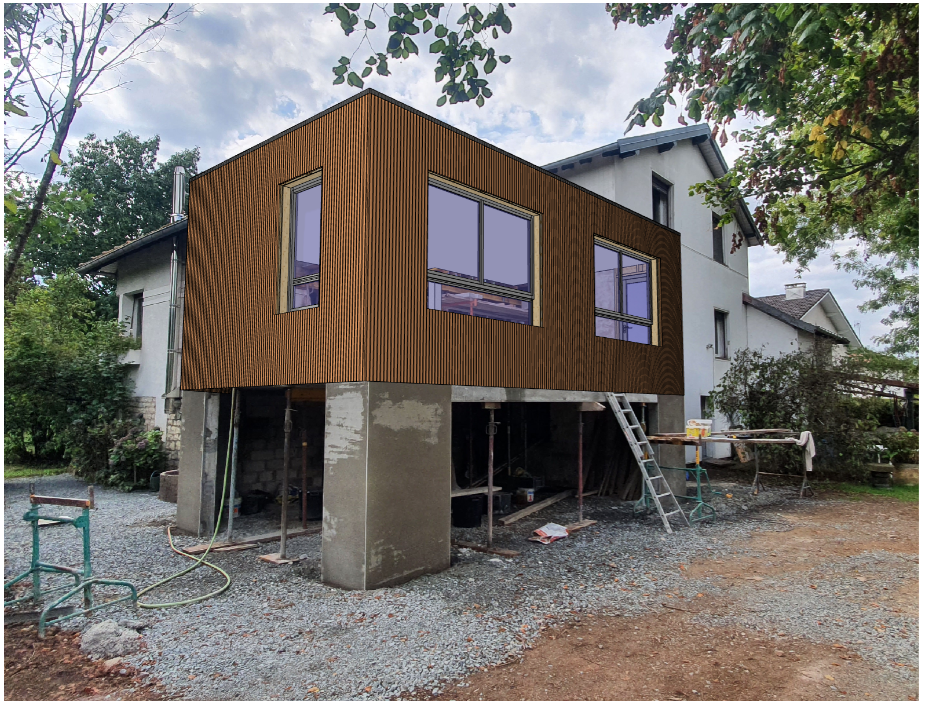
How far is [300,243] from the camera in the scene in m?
7.46

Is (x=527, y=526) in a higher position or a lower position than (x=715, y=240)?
lower

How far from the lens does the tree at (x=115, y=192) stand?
79.6 ft

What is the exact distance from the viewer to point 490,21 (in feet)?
19.3

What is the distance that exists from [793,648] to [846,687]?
2.15 ft

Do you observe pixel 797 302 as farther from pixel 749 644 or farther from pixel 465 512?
pixel 749 644

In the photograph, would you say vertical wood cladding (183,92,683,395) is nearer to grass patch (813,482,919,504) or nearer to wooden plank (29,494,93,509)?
wooden plank (29,494,93,509)

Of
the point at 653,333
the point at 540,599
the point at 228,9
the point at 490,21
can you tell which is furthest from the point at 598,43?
the point at 540,599

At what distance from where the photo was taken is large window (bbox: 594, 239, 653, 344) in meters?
10.1

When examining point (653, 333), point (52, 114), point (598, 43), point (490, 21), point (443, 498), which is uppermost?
point (598, 43)

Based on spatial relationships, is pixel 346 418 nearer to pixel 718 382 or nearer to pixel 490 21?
pixel 490 21

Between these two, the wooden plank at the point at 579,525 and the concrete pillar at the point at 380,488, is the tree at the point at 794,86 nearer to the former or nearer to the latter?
the concrete pillar at the point at 380,488

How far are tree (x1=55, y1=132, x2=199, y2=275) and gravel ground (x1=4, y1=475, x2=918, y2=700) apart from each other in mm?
19026

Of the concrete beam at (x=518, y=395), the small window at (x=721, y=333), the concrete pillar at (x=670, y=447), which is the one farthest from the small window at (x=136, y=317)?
the small window at (x=721, y=333)

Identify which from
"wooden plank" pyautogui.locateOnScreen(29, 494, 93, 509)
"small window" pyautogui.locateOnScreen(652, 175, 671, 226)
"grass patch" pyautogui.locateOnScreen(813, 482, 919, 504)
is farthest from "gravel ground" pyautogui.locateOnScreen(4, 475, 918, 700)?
"small window" pyautogui.locateOnScreen(652, 175, 671, 226)
